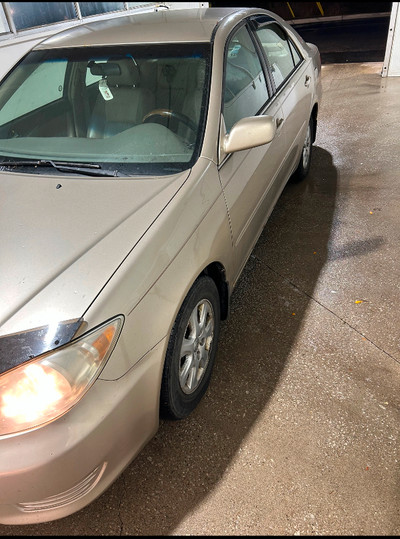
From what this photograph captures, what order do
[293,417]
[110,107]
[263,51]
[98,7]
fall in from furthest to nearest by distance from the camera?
[98,7]
[263,51]
[110,107]
[293,417]

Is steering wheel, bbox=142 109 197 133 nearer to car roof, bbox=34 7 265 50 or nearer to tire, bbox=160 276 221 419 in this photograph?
car roof, bbox=34 7 265 50

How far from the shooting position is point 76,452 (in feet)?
4.44

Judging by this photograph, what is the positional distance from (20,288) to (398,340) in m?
1.97

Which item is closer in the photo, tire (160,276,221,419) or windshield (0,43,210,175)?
tire (160,276,221,419)

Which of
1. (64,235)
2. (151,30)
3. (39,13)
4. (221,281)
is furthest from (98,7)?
(64,235)

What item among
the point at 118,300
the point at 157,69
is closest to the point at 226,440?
the point at 118,300

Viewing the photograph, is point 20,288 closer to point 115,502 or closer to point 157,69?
point 115,502

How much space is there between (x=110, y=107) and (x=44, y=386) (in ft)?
5.31

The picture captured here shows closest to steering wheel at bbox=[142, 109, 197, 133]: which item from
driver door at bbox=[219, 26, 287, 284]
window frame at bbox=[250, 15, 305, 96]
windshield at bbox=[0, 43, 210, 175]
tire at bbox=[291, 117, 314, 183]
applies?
windshield at bbox=[0, 43, 210, 175]

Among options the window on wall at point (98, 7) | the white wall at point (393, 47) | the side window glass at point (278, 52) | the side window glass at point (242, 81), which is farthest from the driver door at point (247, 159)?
the white wall at point (393, 47)

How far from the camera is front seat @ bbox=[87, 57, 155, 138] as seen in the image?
234 centimetres

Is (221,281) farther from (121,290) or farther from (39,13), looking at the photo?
(39,13)

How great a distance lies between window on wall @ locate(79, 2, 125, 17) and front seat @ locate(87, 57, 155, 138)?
4255 mm

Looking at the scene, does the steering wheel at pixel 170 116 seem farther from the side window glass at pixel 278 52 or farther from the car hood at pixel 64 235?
the side window glass at pixel 278 52
